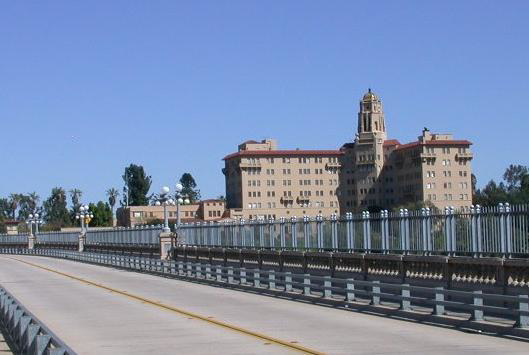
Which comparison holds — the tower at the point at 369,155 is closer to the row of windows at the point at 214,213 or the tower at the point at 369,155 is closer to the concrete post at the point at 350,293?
the row of windows at the point at 214,213

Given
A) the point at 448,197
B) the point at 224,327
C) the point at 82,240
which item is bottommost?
the point at 224,327

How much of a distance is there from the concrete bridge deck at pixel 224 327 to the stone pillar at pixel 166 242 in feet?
80.8

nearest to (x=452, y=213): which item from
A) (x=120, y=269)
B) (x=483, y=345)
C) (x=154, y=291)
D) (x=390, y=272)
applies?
(x=390, y=272)

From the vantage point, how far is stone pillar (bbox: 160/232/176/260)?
65312 mm

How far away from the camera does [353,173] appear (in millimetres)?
191375

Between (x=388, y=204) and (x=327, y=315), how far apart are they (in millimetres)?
159770

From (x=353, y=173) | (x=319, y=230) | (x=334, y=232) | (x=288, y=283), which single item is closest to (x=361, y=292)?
(x=288, y=283)

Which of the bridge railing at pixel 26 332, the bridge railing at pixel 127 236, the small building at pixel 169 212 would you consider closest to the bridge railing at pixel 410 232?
the bridge railing at pixel 26 332

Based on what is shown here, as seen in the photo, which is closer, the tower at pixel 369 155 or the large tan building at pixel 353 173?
the large tan building at pixel 353 173

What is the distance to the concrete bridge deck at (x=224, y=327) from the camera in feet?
63.4

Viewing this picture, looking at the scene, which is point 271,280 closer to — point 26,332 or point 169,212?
point 26,332

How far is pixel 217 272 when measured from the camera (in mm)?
43906

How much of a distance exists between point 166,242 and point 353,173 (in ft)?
419

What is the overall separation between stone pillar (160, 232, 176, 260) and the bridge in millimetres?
15021
